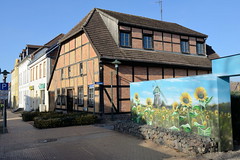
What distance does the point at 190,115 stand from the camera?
761cm

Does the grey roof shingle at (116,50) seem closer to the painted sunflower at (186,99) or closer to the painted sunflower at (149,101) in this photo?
the painted sunflower at (149,101)

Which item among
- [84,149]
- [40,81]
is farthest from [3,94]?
[40,81]

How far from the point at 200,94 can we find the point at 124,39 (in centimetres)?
1016

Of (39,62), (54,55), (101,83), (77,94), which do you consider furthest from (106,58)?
(39,62)

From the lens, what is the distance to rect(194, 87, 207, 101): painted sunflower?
7.10 metres

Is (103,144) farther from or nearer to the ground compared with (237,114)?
nearer to the ground

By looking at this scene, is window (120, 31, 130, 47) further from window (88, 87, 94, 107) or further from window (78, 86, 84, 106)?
window (78, 86, 84, 106)

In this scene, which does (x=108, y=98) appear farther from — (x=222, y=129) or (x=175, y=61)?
(x=222, y=129)

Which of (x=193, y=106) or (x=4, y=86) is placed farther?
(x=4, y=86)

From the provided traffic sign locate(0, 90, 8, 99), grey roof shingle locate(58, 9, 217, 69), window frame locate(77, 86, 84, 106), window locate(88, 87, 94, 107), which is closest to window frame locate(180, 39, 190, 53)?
grey roof shingle locate(58, 9, 217, 69)

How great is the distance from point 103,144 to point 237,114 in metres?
5.26

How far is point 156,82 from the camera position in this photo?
9.41 meters

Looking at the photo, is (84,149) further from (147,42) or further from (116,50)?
(147,42)

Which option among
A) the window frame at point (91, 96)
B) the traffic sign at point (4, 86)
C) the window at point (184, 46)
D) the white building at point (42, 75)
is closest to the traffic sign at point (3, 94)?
the traffic sign at point (4, 86)
